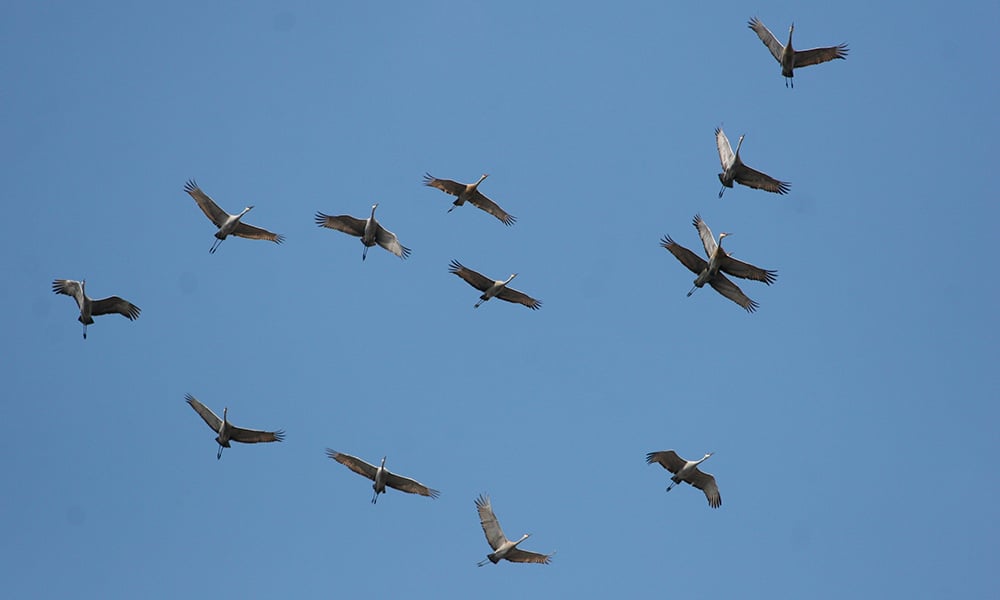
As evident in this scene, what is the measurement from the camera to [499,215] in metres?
48.1

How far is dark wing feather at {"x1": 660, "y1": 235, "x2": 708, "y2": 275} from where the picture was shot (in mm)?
42750

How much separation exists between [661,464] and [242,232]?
600 inches

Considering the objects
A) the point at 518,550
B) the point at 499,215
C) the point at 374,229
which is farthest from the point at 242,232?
the point at 518,550

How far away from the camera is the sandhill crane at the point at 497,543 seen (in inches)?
1724

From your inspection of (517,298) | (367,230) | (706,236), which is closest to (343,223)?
(367,230)

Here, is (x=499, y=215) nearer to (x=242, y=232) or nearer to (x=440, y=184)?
(x=440, y=184)

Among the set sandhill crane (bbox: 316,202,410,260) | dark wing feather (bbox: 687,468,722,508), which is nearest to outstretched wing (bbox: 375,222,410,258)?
sandhill crane (bbox: 316,202,410,260)

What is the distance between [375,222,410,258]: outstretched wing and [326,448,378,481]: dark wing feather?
6.73 meters

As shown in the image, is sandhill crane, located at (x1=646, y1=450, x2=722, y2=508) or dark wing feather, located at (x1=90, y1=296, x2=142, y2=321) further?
dark wing feather, located at (x1=90, y1=296, x2=142, y2=321)

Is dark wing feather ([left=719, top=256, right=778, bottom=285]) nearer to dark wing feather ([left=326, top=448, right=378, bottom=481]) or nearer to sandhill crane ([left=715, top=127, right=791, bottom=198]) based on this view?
sandhill crane ([left=715, top=127, right=791, bottom=198])

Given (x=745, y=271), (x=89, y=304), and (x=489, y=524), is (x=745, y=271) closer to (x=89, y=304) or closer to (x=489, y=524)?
(x=489, y=524)

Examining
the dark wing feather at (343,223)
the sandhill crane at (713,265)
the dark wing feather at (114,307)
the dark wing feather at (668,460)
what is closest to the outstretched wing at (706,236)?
the sandhill crane at (713,265)

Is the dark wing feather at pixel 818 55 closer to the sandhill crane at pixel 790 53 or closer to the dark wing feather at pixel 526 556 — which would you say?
the sandhill crane at pixel 790 53

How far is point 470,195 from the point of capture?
47406mm
